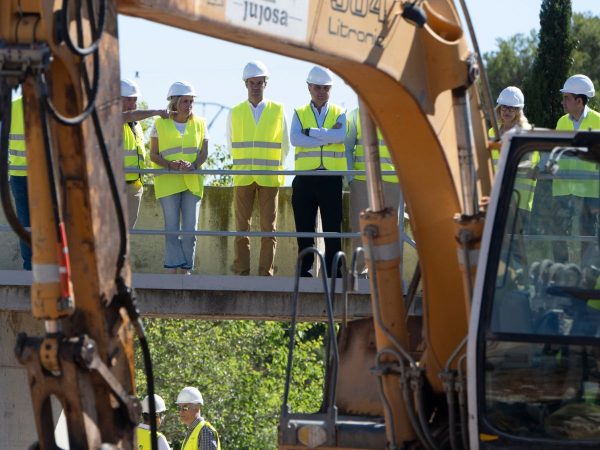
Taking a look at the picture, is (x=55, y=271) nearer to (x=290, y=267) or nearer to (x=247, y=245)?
(x=247, y=245)

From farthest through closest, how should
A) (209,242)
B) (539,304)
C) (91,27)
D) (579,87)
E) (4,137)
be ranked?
(209,242)
(579,87)
(539,304)
(91,27)
(4,137)

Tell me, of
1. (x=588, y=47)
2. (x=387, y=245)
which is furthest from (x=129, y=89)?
(x=588, y=47)

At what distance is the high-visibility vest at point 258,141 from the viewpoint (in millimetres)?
12797

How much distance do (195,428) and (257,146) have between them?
2.74 meters

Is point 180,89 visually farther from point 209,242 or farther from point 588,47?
point 588,47

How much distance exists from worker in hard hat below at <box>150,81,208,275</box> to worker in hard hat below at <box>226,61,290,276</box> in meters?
0.34

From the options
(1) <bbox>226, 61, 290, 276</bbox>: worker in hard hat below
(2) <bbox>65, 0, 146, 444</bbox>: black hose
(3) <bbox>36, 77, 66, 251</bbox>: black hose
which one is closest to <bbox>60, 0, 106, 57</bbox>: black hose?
(2) <bbox>65, 0, 146, 444</bbox>: black hose

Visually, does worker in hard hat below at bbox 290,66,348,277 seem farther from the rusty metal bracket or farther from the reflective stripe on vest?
the rusty metal bracket

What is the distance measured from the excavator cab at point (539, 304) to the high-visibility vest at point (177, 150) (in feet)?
23.1

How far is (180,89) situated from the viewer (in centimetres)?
1283

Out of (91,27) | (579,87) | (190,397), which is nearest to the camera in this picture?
(91,27)

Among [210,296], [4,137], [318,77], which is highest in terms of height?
[318,77]

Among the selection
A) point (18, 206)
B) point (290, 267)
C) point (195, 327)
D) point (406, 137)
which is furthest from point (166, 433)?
point (406, 137)

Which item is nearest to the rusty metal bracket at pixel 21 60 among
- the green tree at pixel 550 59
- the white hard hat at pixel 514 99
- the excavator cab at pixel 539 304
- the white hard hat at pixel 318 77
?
the excavator cab at pixel 539 304
